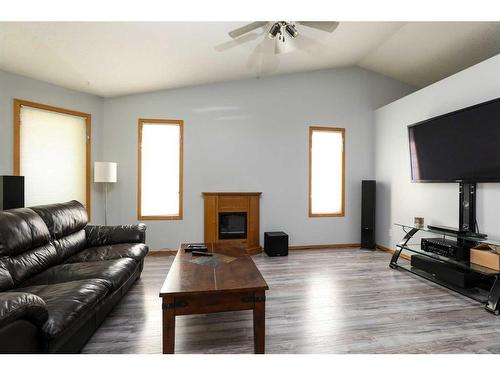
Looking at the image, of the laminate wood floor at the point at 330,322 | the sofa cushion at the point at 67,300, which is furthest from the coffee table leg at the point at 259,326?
the sofa cushion at the point at 67,300

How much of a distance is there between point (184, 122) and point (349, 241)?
3947 millimetres

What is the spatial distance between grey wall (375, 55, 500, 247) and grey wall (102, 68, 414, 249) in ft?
1.33

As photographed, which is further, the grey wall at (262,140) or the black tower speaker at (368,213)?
the black tower speaker at (368,213)

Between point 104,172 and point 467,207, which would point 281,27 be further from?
point 104,172

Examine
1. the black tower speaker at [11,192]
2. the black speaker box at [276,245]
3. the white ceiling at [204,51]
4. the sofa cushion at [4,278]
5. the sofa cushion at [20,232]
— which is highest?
the white ceiling at [204,51]

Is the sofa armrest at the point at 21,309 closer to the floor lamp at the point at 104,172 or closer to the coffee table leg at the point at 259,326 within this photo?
the coffee table leg at the point at 259,326

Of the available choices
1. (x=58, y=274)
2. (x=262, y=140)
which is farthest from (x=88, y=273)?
(x=262, y=140)

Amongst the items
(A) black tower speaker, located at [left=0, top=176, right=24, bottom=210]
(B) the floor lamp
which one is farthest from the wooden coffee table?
(B) the floor lamp

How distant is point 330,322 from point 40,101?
180 inches

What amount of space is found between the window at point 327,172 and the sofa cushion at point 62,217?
12.3 feet

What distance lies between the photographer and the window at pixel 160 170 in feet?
14.4

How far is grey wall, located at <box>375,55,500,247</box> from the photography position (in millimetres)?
2953

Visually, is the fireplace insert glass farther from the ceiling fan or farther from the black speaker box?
the ceiling fan
